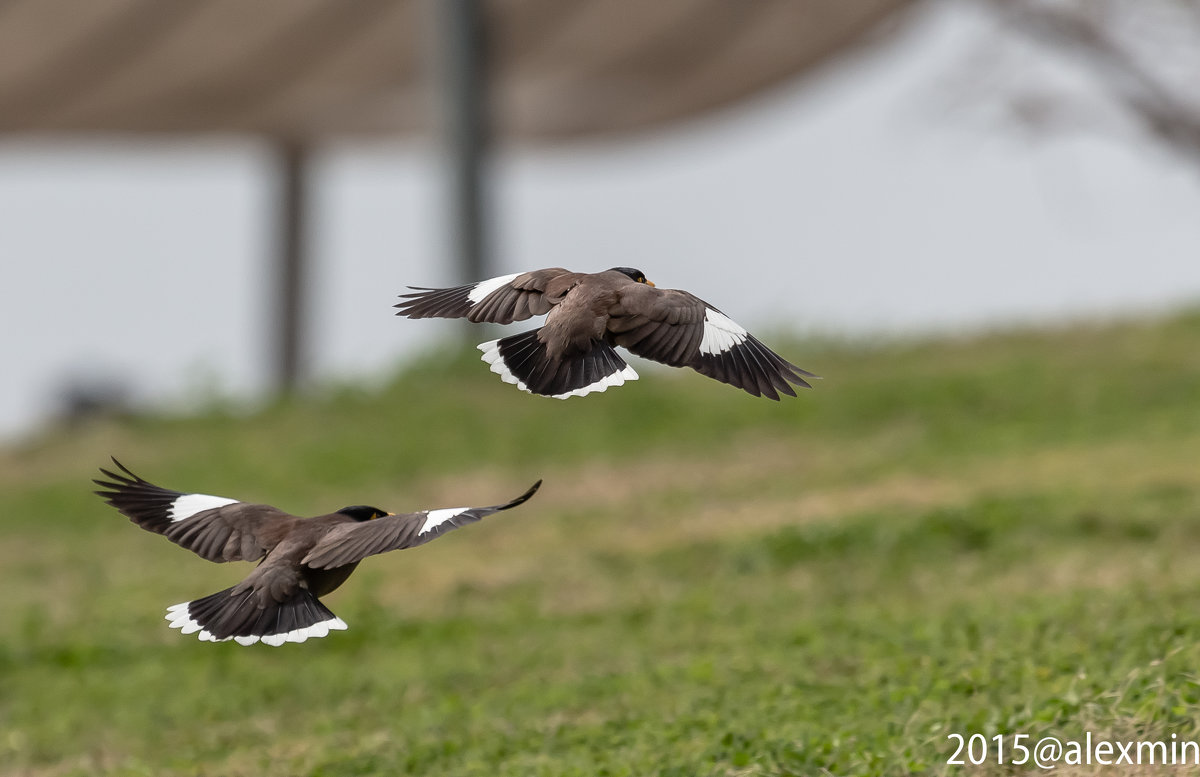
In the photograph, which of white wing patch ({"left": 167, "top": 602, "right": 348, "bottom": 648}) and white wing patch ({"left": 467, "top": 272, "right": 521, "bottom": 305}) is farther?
white wing patch ({"left": 467, "top": 272, "right": 521, "bottom": 305})

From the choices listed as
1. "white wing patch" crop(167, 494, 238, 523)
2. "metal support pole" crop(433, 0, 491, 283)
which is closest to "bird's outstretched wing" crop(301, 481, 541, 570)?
"white wing patch" crop(167, 494, 238, 523)

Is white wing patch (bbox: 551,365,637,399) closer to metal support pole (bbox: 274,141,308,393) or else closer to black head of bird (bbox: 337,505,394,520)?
black head of bird (bbox: 337,505,394,520)

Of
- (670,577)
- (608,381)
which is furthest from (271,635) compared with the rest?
(670,577)

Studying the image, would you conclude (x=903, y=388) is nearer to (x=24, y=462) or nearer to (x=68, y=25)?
(x=24, y=462)

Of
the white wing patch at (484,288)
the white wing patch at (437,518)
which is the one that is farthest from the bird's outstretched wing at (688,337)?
the white wing patch at (437,518)

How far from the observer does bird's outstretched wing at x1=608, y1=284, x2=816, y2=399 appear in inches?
174

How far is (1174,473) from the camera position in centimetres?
1259

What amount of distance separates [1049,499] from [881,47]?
12.2 meters

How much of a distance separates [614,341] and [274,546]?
1.08m

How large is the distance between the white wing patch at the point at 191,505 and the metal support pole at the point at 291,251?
70.3 ft

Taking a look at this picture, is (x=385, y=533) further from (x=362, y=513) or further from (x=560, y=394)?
(x=560, y=394)

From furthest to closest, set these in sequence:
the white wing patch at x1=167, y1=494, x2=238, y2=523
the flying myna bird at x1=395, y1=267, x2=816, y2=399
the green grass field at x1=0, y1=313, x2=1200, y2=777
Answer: the green grass field at x1=0, y1=313, x2=1200, y2=777
the white wing patch at x1=167, y1=494, x2=238, y2=523
the flying myna bird at x1=395, y1=267, x2=816, y2=399

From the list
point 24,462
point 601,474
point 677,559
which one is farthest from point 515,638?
point 24,462

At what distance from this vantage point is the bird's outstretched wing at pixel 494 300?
4594 millimetres
